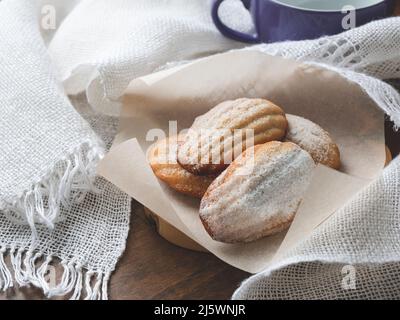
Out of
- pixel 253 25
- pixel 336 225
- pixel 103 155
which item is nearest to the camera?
pixel 336 225

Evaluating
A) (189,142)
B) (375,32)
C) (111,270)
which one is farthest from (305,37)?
(111,270)

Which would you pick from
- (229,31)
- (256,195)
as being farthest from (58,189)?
(229,31)

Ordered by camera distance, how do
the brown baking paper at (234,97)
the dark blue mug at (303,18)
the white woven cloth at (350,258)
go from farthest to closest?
1. the dark blue mug at (303,18)
2. the brown baking paper at (234,97)
3. the white woven cloth at (350,258)

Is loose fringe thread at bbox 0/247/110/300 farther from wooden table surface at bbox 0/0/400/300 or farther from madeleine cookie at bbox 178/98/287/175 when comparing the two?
madeleine cookie at bbox 178/98/287/175

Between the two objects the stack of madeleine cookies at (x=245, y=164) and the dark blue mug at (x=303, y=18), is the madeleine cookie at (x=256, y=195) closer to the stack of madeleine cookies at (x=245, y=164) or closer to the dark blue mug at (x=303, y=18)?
the stack of madeleine cookies at (x=245, y=164)

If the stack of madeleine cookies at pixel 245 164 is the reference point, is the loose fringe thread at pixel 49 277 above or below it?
below

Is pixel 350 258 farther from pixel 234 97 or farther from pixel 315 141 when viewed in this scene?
pixel 234 97

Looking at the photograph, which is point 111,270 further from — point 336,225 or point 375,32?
point 375,32

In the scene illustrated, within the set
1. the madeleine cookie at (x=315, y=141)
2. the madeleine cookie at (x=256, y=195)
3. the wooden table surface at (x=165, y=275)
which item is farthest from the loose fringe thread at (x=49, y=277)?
the madeleine cookie at (x=315, y=141)
